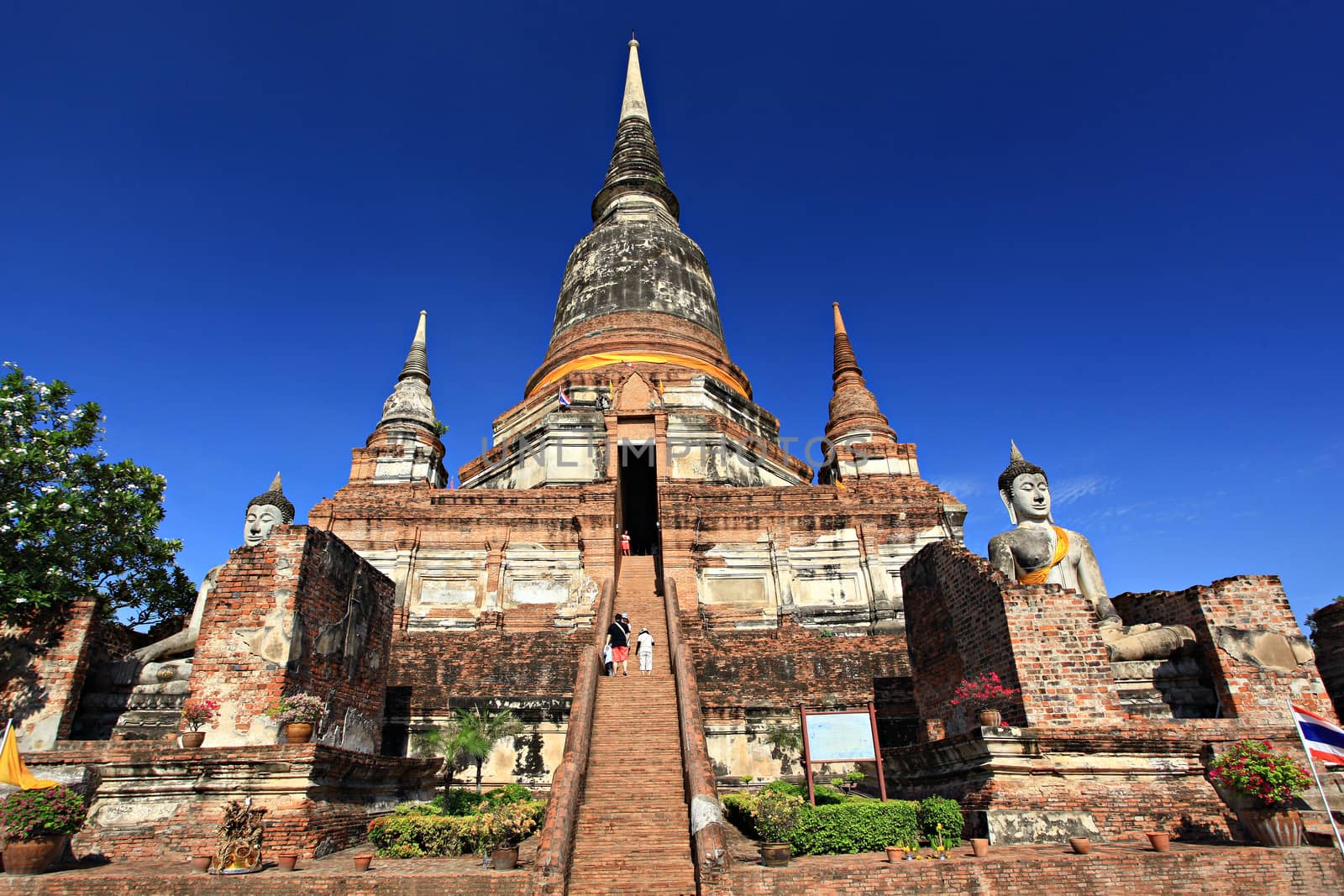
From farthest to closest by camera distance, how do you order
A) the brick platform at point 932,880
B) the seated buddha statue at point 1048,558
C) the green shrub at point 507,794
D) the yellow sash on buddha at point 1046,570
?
the green shrub at point 507,794 < the yellow sash on buddha at point 1046,570 < the seated buddha statue at point 1048,558 < the brick platform at point 932,880

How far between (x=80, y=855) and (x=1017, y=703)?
11.1 meters

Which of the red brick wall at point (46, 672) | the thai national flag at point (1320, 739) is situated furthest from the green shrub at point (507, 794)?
the thai national flag at point (1320, 739)

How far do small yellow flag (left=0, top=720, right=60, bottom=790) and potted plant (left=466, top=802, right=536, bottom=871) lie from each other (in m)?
4.63

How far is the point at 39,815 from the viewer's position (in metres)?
8.27

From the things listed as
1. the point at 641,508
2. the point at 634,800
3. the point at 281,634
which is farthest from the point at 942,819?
the point at 641,508

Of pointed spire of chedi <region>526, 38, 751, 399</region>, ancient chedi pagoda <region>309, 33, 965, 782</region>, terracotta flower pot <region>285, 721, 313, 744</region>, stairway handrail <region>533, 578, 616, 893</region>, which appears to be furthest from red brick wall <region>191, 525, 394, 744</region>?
pointed spire of chedi <region>526, 38, 751, 399</region>

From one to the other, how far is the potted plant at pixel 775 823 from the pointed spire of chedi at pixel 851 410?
62.8 feet

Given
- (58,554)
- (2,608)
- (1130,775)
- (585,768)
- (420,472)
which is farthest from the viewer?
(420,472)

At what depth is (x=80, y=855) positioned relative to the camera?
9102 mm

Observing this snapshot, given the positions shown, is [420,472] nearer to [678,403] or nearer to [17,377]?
[678,403]

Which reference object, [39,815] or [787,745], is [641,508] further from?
[39,815]

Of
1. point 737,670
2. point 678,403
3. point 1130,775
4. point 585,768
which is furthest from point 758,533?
point 1130,775

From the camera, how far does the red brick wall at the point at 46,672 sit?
11.2m

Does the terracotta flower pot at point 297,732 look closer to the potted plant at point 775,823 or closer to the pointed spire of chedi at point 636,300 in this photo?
the potted plant at point 775,823
